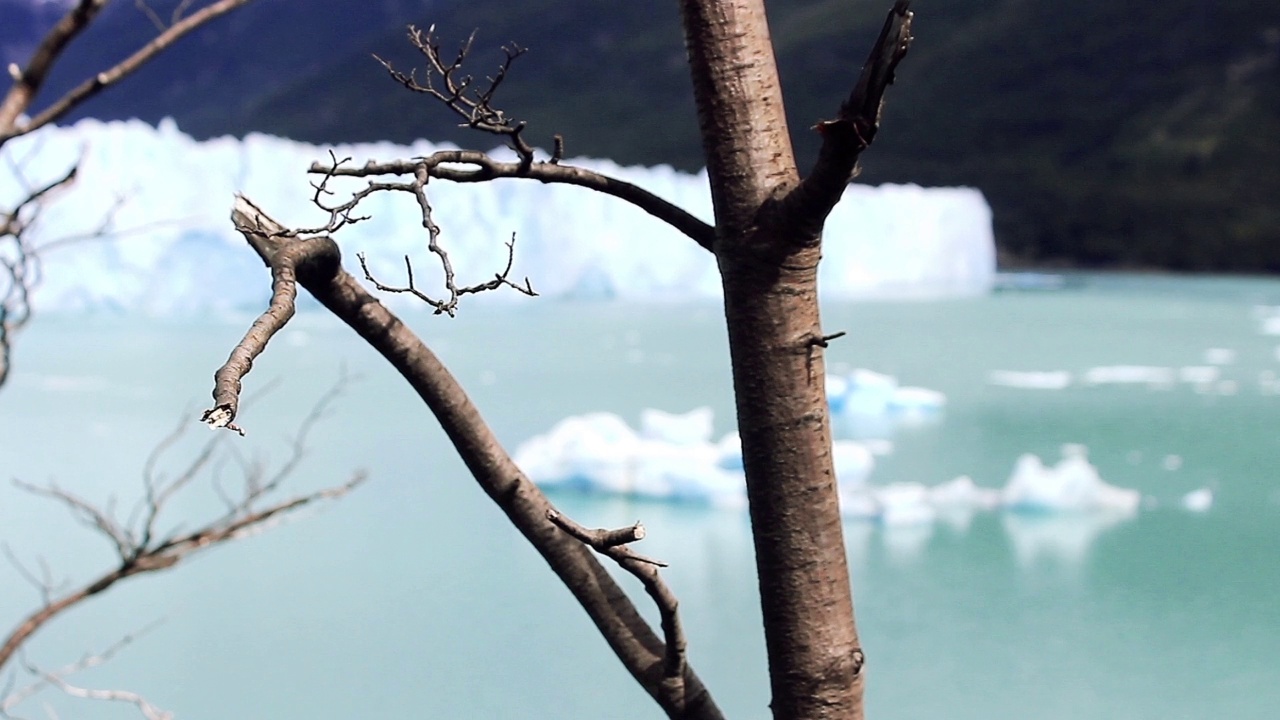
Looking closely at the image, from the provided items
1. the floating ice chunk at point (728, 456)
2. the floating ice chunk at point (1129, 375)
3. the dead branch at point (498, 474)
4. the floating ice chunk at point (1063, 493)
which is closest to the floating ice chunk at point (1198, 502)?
the floating ice chunk at point (1063, 493)

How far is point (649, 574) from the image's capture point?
0.65 meters

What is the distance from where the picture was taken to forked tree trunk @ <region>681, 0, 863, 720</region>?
590 millimetres

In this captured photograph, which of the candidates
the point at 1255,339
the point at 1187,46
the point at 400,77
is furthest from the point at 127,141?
the point at 1187,46

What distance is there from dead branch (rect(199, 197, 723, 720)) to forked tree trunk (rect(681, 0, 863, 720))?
76 millimetres

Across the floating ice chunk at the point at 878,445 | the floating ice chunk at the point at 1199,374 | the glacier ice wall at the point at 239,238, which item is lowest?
the floating ice chunk at the point at 878,445

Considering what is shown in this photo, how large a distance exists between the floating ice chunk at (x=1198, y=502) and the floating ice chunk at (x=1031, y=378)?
9.76 feet

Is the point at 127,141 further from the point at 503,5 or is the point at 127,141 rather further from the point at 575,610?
the point at 503,5

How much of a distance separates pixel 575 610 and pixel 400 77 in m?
3.36

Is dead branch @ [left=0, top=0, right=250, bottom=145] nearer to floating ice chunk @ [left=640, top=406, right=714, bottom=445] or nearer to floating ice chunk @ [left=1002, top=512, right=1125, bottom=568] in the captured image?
floating ice chunk @ [left=1002, top=512, right=1125, bottom=568]

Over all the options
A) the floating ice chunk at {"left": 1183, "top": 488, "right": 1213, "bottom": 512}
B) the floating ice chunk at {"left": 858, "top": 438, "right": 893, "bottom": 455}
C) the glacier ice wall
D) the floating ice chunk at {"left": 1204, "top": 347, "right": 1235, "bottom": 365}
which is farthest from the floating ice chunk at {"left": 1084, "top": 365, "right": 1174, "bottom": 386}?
the glacier ice wall

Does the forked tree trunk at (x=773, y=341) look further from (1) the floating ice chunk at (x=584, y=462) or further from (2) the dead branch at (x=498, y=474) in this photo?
(1) the floating ice chunk at (x=584, y=462)

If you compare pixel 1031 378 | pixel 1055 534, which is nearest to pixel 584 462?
pixel 1055 534

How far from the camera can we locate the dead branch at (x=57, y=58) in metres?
0.70

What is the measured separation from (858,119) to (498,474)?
1.03 ft
